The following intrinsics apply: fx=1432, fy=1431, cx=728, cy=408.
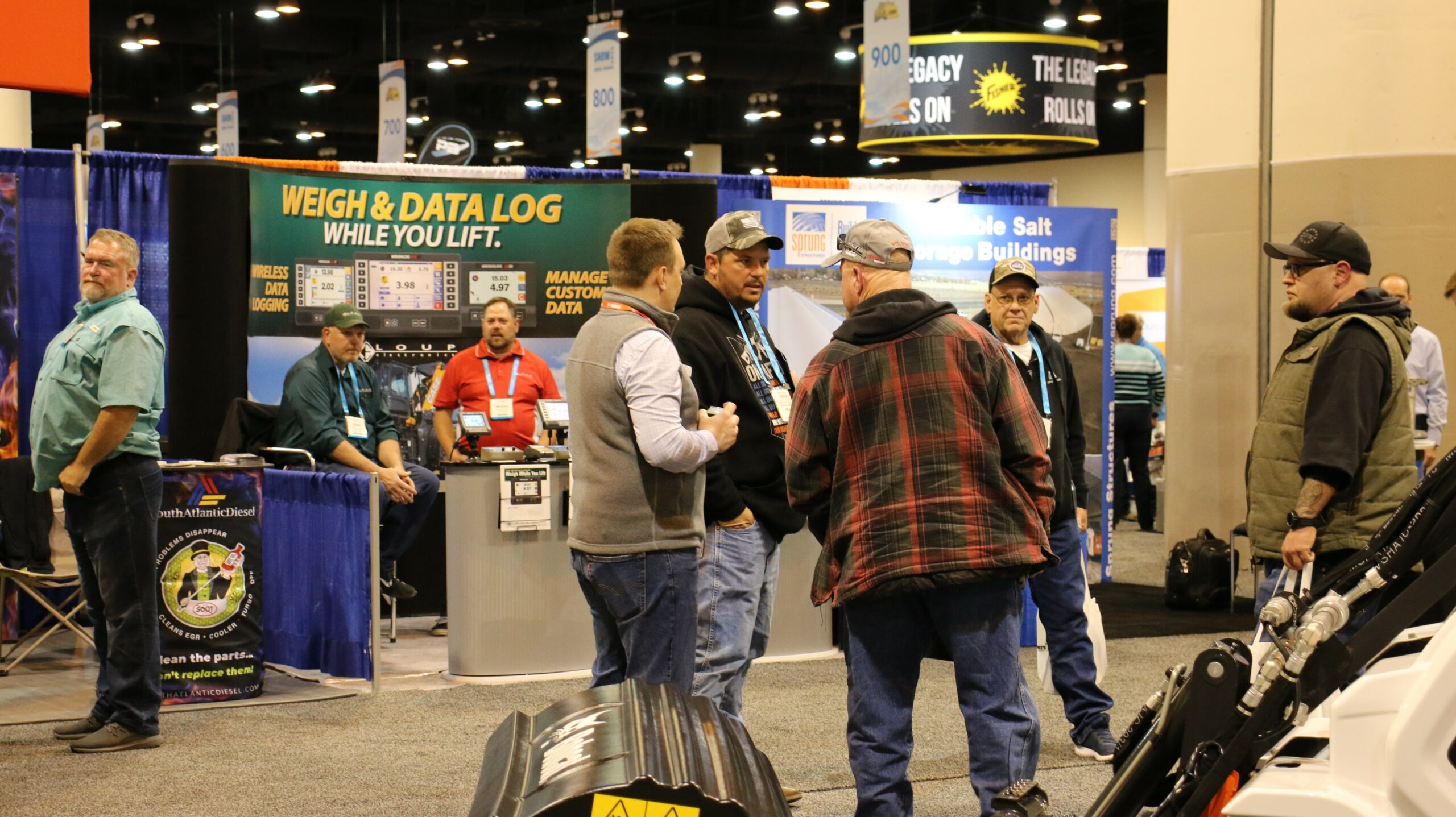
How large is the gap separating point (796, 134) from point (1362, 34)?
20271 millimetres

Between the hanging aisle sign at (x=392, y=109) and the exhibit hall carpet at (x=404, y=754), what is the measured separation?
11.1 metres

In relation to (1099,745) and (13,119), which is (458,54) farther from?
(1099,745)

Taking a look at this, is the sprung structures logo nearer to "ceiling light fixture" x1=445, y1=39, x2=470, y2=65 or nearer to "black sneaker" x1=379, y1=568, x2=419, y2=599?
"black sneaker" x1=379, y1=568, x2=419, y2=599

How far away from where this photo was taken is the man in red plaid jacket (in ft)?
9.56

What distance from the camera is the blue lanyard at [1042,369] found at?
4.55 metres

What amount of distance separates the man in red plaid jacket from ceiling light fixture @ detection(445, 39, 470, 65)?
16468 millimetres

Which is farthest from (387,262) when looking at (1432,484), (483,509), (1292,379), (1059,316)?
(1432,484)

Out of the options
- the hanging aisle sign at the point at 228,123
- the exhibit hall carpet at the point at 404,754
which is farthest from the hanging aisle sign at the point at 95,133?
the exhibit hall carpet at the point at 404,754

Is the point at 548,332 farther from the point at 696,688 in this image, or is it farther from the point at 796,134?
the point at 796,134

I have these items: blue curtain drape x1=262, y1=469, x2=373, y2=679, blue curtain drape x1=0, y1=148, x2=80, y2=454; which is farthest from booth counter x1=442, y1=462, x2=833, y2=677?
blue curtain drape x1=0, y1=148, x2=80, y2=454

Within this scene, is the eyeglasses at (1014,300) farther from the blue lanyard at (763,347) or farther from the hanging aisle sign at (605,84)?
the hanging aisle sign at (605,84)

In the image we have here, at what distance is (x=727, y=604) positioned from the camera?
3723 millimetres

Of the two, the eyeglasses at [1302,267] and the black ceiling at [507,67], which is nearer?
the eyeglasses at [1302,267]

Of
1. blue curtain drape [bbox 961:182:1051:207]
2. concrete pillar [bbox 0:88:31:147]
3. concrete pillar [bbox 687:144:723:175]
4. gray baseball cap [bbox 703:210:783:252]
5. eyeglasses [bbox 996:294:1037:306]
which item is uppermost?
concrete pillar [bbox 687:144:723:175]
